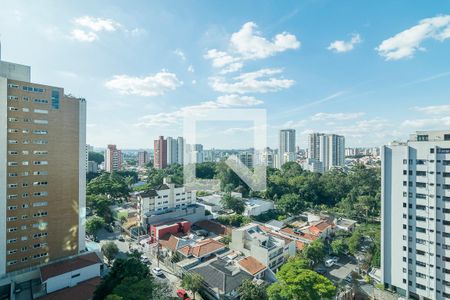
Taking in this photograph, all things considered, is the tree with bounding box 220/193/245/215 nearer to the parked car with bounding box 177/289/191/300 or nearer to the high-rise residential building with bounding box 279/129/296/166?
the parked car with bounding box 177/289/191/300

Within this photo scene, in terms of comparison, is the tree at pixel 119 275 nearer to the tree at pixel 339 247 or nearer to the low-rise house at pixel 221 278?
the low-rise house at pixel 221 278

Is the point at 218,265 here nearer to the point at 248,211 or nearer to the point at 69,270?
the point at 69,270

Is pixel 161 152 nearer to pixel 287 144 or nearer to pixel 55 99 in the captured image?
pixel 287 144

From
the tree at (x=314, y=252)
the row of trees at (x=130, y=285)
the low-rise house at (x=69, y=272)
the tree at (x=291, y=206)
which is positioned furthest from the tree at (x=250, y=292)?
the tree at (x=291, y=206)

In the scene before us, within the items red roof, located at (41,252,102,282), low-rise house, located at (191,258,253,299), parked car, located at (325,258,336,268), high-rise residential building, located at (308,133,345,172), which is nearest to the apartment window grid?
red roof, located at (41,252,102,282)

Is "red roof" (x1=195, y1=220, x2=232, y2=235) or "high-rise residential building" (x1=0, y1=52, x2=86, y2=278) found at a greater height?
"high-rise residential building" (x1=0, y1=52, x2=86, y2=278)

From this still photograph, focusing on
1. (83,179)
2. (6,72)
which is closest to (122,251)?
(83,179)
